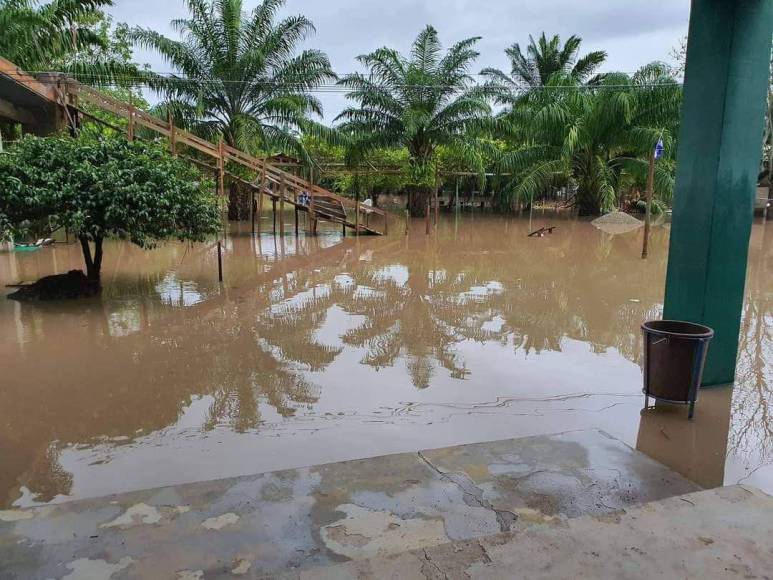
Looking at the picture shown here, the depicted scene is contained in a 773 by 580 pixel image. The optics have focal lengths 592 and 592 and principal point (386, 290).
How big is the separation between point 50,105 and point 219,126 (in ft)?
20.7

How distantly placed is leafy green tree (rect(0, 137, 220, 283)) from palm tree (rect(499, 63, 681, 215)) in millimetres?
18150

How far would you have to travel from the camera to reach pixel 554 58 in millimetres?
31469

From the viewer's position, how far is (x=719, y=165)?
5.36 metres

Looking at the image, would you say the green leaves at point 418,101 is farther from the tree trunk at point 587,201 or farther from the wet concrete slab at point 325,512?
the wet concrete slab at point 325,512

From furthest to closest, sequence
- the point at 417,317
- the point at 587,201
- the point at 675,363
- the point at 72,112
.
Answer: the point at 587,201 < the point at 72,112 < the point at 417,317 < the point at 675,363

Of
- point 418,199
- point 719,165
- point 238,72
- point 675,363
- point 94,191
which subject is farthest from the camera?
point 418,199

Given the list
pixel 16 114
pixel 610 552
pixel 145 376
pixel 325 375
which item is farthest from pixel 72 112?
pixel 610 552

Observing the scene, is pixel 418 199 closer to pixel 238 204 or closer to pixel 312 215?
pixel 238 204

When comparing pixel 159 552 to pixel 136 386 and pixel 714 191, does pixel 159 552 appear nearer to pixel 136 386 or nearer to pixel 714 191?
pixel 136 386

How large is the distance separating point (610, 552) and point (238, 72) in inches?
799

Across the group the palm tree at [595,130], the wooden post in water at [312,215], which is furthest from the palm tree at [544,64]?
the wooden post in water at [312,215]

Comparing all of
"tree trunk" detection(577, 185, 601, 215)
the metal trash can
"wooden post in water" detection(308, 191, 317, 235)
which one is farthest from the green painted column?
"tree trunk" detection(577, 185, 601, 215)

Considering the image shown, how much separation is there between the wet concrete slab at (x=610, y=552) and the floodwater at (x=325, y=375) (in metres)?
1.15

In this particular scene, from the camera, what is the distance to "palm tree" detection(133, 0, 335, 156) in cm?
2005
